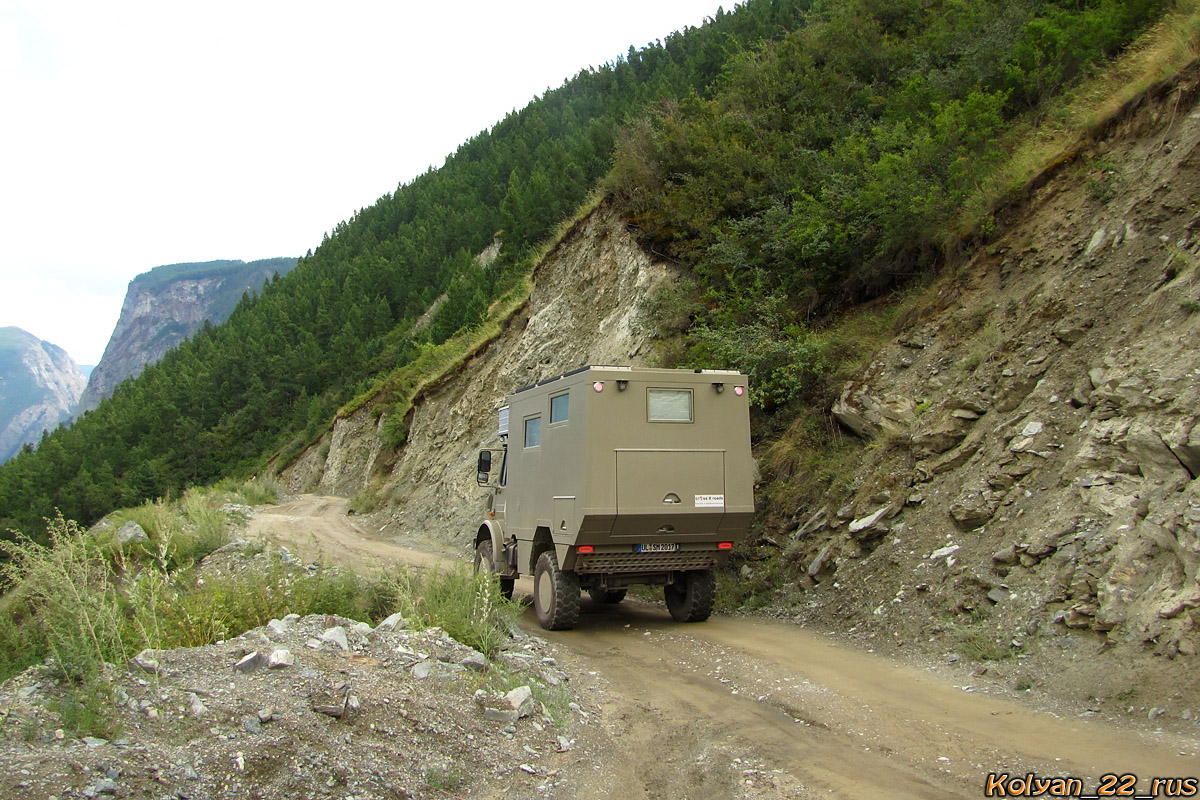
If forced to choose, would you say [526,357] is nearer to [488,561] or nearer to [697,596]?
[488,561]

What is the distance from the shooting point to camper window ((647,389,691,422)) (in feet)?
31.6

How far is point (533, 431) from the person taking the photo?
433 inches

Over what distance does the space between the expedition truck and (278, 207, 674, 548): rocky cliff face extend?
915 cm

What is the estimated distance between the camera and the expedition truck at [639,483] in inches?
367

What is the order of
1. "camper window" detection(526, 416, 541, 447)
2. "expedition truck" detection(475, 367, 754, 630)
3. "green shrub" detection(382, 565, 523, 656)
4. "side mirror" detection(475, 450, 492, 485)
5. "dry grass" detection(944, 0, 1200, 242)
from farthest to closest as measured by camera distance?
1. "side mirror" detection(475, 450, 492, 485)
2. "dry grass" detection(944, 0, 1200, 242)
3. "camper window" detection(526, 416, 541, 447)
4. "expedition truck" detection(475, 367, 754, 630)
5. "green shrub" detection(382, 565, 523, 656)

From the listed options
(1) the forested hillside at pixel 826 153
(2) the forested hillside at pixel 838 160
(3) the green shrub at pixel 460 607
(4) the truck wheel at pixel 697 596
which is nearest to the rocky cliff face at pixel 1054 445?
(4) the truck wheel at pixel 697 596

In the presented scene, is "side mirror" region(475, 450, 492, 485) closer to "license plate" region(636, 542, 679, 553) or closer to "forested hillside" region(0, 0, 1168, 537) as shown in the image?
"license plate" region(636, 542, 679, 553)

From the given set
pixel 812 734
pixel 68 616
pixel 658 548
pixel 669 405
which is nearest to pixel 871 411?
pixel 669 405

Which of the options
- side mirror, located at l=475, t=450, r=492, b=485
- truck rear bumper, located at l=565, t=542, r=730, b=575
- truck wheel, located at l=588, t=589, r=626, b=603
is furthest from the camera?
side mirror, located at l=475, t=450, r=492, b=485

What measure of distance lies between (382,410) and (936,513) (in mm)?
31808

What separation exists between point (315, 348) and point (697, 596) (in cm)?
6100

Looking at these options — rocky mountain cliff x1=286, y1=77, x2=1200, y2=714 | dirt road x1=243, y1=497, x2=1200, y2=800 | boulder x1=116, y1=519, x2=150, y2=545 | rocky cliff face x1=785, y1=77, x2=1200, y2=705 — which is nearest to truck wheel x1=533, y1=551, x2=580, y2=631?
dirt road x1=243, y1=497, x2=1200, y2=800

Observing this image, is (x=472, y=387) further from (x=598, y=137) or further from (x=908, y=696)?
(x=598, y=137)

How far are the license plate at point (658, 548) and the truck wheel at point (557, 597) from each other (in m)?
1.01
